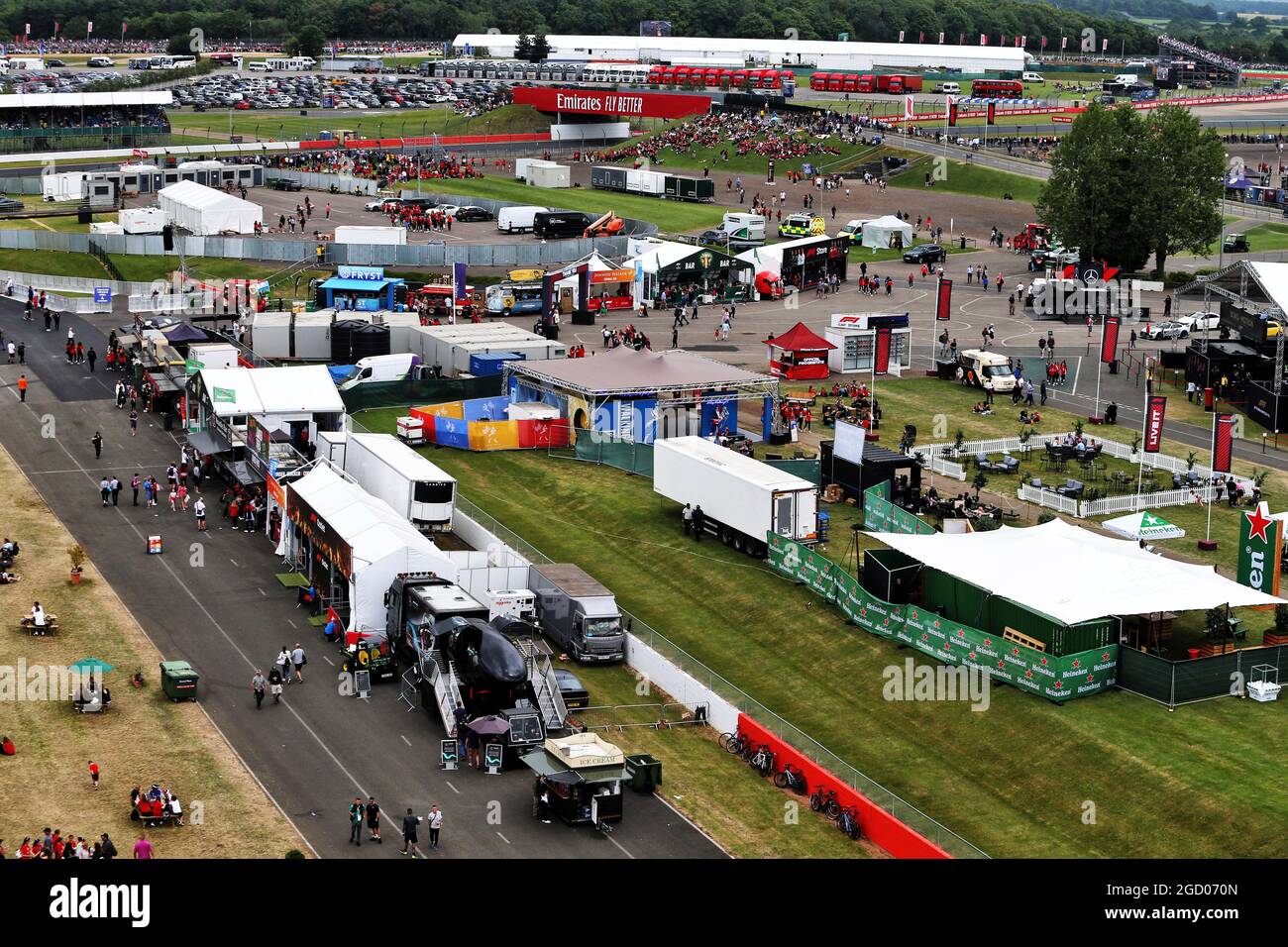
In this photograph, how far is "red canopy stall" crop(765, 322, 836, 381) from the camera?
75000 mm

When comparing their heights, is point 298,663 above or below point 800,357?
below

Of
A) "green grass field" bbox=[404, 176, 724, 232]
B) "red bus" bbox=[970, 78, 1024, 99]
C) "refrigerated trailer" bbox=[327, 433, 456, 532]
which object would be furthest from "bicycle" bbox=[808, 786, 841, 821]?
"red bus" bbox=[970, 78, 1024, 99]

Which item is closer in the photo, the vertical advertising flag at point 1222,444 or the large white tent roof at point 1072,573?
the large white tent roof at point 1072,573

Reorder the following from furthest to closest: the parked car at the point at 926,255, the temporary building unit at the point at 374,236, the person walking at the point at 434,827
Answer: the parked car at the point at 926,255 → the temporary building unit at the point at 374,236 → the person walking at the point at 434,827

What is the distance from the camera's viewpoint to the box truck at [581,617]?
4481 cm

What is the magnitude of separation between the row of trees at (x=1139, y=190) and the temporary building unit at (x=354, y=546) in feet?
201

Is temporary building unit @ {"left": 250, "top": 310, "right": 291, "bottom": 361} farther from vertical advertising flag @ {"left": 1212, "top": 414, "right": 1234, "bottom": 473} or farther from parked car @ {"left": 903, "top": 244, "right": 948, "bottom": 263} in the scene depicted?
parked car @ {"left": 903, "top": 244, "right": 948, "bottom": 263}

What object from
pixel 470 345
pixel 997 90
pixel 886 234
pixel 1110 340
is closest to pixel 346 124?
pixel 997 90

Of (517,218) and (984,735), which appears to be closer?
(984,735)

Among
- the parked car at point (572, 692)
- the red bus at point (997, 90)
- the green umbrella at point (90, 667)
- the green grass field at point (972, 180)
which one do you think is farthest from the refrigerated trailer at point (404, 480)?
the red bus at point (997, 90)

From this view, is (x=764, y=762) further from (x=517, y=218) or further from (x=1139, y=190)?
(x=517, y=218)

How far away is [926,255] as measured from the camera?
4136 inches

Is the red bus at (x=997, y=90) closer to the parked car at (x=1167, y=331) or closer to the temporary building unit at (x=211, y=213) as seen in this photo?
the temporary building unit at (x=211, y=213)

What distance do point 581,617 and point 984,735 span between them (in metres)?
11.4
